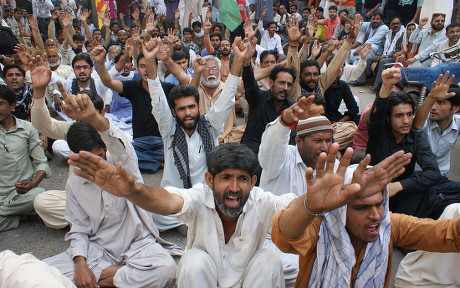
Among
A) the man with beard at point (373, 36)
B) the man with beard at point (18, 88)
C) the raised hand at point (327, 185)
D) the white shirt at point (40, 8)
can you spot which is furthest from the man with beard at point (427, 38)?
the white shirt at point (40, 8)

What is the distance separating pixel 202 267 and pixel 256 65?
591 centimetres

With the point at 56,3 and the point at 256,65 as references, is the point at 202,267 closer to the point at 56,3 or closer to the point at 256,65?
the point at 256,65

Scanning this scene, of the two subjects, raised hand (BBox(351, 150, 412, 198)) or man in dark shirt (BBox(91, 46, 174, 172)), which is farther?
man in dark shirt (BBox(91, 46, 174, 172))

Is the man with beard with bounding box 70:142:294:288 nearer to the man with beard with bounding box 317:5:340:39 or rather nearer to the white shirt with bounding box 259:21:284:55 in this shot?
the white shirt with bounding box 259:21:284:55

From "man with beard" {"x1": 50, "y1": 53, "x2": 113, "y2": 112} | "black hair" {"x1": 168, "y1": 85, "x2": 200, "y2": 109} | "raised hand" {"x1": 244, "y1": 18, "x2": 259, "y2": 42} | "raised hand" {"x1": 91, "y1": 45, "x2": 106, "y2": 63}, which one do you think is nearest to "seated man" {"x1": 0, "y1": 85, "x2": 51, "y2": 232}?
"raised hand" {"x1": 91, "y1": 45, "x2": 106, "y2": 63}

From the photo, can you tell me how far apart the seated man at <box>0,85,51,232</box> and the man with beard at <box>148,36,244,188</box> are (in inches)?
48.9

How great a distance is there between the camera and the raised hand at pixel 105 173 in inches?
64.4

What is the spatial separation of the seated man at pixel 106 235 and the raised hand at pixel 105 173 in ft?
2.55

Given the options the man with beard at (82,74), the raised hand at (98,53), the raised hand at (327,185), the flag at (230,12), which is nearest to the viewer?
the raised hand at (327,185)

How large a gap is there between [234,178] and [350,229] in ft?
2.13

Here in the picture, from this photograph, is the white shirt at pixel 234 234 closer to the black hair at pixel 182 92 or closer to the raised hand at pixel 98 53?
the black hair at pixel 182 92

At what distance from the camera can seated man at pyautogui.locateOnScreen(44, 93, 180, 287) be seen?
2.51 m

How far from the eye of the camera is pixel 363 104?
7145 millimetres

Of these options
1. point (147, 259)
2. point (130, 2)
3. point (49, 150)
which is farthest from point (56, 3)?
point (147, 259)
